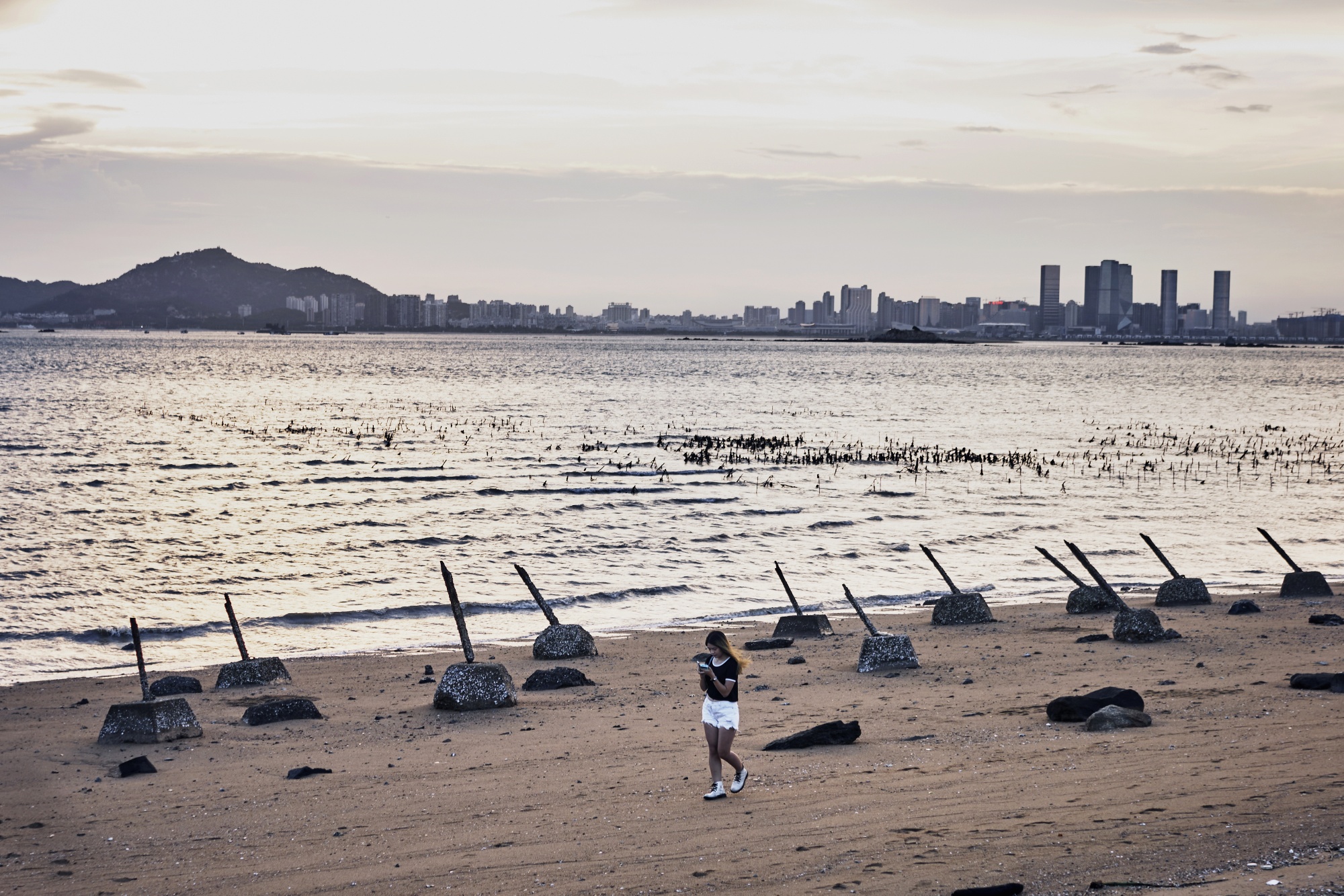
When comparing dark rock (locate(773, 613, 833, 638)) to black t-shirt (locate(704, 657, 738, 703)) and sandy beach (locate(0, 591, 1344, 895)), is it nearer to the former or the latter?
sandy beach (locate(0, 591, 1344, 895))

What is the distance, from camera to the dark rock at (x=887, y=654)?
1535cm

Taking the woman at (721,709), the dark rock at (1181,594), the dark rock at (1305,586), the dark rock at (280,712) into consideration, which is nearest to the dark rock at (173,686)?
the dark rock at (280,712)

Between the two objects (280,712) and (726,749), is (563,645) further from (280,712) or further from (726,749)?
(726,749)

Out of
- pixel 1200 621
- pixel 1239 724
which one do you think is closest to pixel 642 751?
pixel 1239 724

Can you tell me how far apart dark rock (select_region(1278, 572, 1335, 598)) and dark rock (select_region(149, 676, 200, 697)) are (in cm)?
1775

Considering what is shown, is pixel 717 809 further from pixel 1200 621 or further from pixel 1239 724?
pixel 1200 621

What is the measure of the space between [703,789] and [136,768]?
565 cm

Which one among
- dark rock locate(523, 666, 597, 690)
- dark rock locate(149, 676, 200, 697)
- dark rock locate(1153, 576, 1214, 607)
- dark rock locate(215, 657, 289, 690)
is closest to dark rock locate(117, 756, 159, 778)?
dark rock locate(149, 676, 200, 697)

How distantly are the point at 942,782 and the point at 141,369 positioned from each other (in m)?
138

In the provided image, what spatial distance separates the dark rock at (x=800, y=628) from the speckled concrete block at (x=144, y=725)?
898 centimetres

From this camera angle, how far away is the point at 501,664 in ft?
47.9

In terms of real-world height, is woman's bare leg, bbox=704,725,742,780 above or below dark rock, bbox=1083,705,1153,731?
above

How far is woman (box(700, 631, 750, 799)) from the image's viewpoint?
10070 millimetres

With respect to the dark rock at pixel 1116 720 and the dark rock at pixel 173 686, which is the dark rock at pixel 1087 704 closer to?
the dark rock at pixel 1116 720
